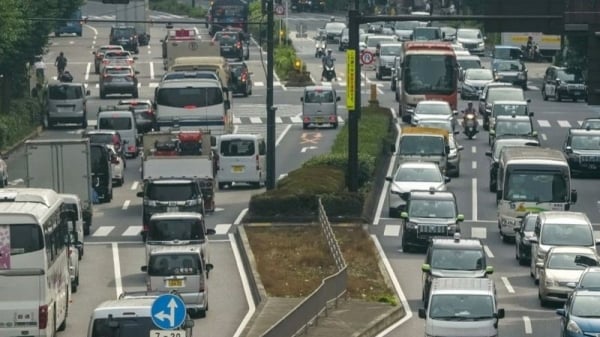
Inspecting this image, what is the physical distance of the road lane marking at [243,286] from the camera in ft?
123

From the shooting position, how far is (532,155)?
5294cm

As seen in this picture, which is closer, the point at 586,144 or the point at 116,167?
the point at 116,167

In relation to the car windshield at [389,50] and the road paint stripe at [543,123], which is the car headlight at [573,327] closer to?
the road paint stripe at [543,123]

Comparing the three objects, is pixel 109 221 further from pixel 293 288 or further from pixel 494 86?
pixel 494 86

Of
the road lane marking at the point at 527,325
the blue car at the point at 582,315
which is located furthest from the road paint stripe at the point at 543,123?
the blue car at the point at 582,315

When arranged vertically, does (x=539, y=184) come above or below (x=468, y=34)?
above

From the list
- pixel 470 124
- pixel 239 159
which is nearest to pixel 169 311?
pixel 239 159

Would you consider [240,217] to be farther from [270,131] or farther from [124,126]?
[124,126]

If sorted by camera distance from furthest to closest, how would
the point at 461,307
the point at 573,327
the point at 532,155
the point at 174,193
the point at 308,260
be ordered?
the point at 532,155, the point at 174,193, the point at 308,260, the point at 461,307, the point at 573,327

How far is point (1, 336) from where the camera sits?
33375 mm

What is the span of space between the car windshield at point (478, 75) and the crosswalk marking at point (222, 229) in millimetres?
37337

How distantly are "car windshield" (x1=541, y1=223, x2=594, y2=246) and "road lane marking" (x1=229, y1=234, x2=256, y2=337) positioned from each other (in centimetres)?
710

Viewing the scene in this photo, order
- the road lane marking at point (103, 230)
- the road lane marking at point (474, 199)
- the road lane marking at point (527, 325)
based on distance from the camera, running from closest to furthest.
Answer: the road lane marking at point (527, 325) → the road lane marking at point (103, 230) → the road lane marking at point (474, 199)

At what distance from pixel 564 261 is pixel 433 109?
3233 centimetres
